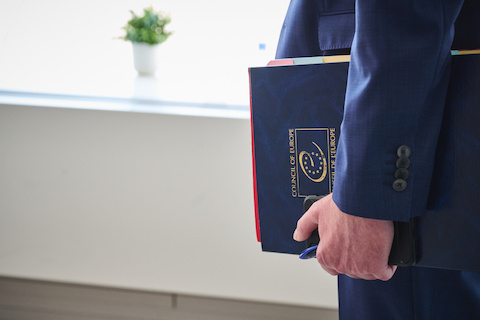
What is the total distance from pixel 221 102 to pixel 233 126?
11cm

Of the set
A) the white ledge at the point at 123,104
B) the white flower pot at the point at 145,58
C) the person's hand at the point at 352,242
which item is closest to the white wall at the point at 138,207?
the white ledge at the point at 123,104

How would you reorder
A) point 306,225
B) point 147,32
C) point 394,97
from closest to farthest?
1. point 394,97
2. point 306,225
3. point 147,32

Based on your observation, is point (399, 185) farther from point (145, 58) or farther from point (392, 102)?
point (145, 58)

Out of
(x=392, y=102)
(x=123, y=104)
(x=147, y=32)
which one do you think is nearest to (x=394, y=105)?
(x=392, y=102)

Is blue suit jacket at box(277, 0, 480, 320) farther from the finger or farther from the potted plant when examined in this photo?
the potted plant

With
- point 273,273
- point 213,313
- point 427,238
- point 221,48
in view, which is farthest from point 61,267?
point 427,238

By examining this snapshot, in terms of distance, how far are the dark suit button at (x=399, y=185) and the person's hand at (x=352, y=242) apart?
0.15 feet

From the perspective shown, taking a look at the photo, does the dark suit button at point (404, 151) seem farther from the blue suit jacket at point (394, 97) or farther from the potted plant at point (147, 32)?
the potted plant at point (147, 32)

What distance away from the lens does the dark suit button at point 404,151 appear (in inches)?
21.1

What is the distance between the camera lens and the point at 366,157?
0.54 metres

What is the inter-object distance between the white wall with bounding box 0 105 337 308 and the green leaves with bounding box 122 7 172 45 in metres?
0.33

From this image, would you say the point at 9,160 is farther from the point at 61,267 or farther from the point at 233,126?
the point at 233,126

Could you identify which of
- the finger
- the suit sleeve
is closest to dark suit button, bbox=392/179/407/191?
the suit sleeve

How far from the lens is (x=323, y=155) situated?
66cm
